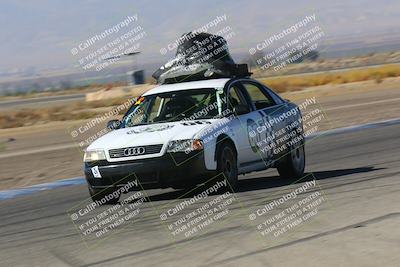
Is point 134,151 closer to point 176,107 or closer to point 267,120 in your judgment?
point 176,107

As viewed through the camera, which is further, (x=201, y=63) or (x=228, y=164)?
(x=201, y=63)

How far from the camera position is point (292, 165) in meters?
12.2

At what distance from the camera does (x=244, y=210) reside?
9117mm

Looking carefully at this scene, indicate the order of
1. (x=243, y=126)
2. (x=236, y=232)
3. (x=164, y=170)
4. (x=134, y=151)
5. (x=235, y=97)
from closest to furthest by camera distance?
(x=236, y=232)
(x=164, y=170)
(x=134, y=151)
(x=243, y=126)
(x=235, y=97)

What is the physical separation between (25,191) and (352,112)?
16618mm

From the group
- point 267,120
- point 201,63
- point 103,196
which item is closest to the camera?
point 103,196

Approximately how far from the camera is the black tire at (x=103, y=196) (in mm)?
10575

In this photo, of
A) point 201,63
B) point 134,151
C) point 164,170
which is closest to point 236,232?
point 164,170

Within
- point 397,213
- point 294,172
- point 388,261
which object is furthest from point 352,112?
point 388,261

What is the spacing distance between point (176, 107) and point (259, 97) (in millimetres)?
1735

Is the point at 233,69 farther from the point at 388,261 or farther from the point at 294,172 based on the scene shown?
the point at 388,261

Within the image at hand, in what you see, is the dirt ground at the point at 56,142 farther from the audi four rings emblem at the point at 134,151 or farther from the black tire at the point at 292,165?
the audi four rings emblem at the point at 134,151

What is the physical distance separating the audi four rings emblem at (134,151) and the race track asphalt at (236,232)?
676mm

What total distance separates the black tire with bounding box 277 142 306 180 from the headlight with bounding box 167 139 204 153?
2.28 metres
